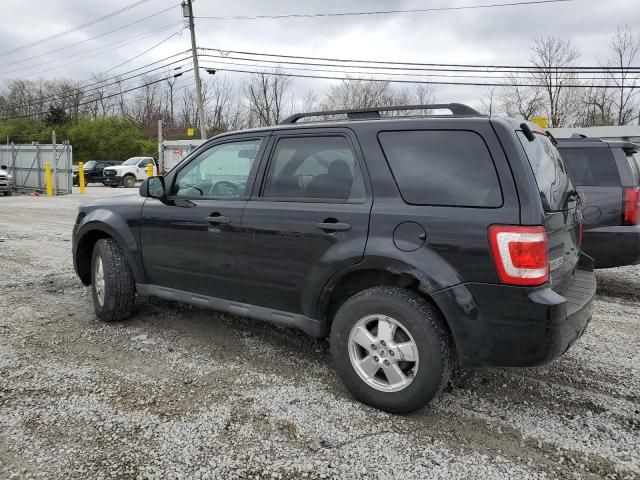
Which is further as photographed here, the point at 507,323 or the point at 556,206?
the point at 556,206

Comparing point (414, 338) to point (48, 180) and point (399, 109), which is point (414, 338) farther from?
point (48, 180)

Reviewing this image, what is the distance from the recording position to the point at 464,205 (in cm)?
272

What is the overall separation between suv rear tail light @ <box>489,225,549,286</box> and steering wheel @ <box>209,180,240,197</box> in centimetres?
195

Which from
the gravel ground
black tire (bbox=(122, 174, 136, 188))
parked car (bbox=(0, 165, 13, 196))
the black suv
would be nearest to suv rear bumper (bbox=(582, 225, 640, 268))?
the gravel ground

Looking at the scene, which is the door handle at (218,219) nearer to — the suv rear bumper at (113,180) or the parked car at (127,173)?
the parked car at (127,173)

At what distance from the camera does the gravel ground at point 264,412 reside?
8.14 ft

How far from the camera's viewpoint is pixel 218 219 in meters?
3.67

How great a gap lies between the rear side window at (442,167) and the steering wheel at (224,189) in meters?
1.25

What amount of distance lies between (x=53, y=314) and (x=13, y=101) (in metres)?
68.4

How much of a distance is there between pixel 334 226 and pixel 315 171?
486 millimetres

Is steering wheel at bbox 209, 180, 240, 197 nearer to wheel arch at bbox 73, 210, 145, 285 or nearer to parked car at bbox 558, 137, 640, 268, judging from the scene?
wheel arch at bbox 73, 210, 145, 285

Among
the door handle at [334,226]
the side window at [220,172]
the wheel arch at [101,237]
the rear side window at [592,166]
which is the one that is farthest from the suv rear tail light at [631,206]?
the wheel arch at [101,237]

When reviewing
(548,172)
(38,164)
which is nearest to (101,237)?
(548,172)

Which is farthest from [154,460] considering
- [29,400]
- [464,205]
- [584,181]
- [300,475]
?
[584,181]
